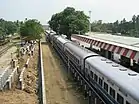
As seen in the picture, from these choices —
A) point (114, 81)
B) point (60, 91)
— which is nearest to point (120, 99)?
point (114, 81)

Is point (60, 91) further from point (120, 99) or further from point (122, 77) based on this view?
point (120, 99)

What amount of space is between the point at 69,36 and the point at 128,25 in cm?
3713

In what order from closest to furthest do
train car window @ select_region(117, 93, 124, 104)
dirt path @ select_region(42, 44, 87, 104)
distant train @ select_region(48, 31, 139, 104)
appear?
1. distant train @ select_region(48, 31, 139, 104)
2. train car window @ select_region(117, 93, 124, 104)
3. dirt path @ select_region(42, 44, 87, 104)

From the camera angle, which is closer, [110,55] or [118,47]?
[118,47]

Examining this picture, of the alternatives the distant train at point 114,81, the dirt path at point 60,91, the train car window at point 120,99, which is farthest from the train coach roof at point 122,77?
the dirt path at point 60,91

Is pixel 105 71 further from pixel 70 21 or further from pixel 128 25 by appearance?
pixel 128 25

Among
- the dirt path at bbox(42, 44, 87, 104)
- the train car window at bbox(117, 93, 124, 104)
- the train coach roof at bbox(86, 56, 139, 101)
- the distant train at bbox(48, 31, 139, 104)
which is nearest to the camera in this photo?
the train coach roof at bbox(86, 56, 139, 101)

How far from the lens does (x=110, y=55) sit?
2497cm

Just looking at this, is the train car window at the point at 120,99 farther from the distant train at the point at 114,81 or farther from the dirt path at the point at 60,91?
the dirt path at the point at 60,91

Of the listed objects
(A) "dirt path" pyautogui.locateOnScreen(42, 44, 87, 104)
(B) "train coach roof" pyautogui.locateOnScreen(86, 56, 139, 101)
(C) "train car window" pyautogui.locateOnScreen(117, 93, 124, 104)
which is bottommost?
(A) "dirt path" pyautogui.locateOnScreen(42, 44, 87, 104)

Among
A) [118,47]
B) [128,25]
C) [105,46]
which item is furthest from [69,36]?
[118,47]

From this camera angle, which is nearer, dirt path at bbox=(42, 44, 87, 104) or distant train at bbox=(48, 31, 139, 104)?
distant train at bbox=(48, 31, 139, 104)

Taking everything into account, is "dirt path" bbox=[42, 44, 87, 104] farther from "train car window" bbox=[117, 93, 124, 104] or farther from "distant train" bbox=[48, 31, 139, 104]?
"train car window" bbox=[117, 93, 124, 104]

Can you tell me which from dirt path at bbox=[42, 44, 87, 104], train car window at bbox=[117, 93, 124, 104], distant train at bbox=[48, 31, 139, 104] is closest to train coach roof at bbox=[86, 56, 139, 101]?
distant train at bbox=[48, 31, 139, 104]
